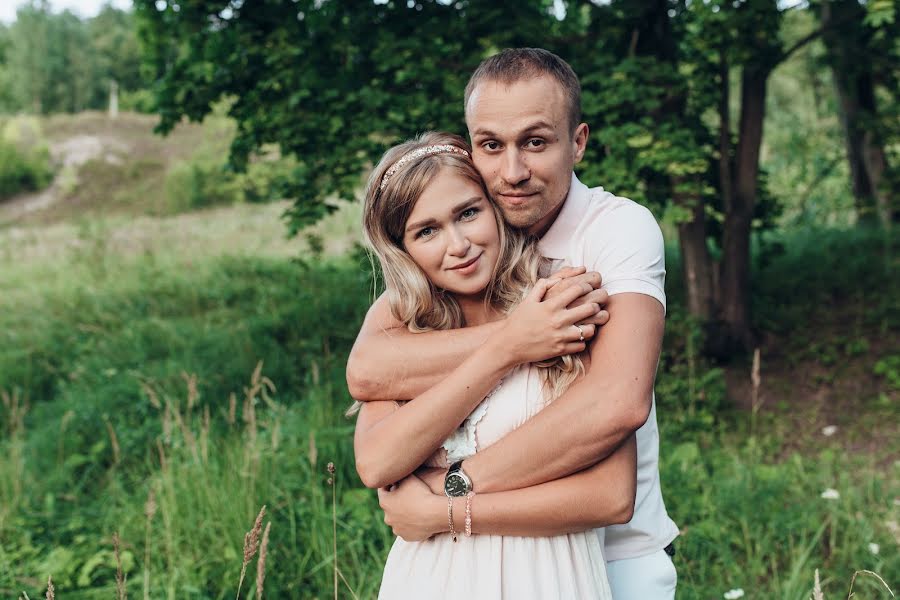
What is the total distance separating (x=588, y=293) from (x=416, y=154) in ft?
1.89

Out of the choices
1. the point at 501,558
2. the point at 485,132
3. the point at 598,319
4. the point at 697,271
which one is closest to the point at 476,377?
the point at 598,319

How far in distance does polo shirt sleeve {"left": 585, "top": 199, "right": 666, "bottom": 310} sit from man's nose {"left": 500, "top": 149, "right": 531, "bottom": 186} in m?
0.22

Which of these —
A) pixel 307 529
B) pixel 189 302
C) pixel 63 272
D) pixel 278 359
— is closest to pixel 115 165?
pixel 63 272

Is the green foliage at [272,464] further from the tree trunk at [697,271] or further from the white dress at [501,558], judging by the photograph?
the white dress at [501,558]

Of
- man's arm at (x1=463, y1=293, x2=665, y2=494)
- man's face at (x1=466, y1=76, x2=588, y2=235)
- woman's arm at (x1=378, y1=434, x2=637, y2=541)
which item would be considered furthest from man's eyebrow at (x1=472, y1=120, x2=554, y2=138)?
woman's arm at (x1=378, y1=434, x2=637, y2=541)

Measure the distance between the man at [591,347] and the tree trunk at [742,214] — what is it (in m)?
4.34

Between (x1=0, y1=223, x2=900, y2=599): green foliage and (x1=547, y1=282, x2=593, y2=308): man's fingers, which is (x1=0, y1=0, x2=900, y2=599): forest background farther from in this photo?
(x1=547, y1=282, x2=593, y2=308): man's fingers

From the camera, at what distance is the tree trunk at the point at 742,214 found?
6.04 meters

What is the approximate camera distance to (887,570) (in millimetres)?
3457

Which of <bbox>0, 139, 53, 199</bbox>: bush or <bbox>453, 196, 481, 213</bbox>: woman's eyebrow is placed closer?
<bbox>453, 196, 481, 213</bbox>: woman's eyebrow

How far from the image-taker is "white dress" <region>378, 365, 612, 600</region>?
1771 millimetres

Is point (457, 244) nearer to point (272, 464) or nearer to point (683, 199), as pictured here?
point (272, 464)

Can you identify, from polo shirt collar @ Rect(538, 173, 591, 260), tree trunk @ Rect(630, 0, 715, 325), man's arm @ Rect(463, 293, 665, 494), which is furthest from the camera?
tree trunk @ Rect(630, 0, 715, 325)

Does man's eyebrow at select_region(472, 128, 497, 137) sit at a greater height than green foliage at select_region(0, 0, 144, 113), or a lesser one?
lesser
